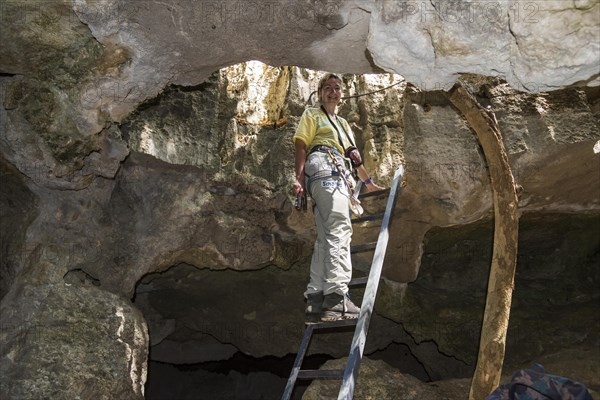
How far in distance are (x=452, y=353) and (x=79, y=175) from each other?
Answer: 13.7ft

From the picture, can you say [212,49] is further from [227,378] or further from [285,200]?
[227,378]

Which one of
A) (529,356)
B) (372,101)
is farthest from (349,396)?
(529,356)

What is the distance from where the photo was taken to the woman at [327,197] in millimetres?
3955

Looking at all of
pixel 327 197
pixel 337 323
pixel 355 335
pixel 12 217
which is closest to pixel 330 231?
pixel 327 197

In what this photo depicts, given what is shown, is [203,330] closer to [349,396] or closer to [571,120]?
[349,396]

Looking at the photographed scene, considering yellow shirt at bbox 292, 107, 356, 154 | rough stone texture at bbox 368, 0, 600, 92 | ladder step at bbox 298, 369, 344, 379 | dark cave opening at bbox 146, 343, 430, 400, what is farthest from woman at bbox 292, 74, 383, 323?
dark cave opening at bbox 146, 343, 430, 400

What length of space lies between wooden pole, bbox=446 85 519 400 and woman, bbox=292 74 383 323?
0.88 metres

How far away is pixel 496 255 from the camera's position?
4125 mm

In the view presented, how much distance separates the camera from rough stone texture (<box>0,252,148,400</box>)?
4.19m

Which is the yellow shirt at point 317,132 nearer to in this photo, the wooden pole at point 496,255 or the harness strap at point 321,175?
the harness strap at point 321,175

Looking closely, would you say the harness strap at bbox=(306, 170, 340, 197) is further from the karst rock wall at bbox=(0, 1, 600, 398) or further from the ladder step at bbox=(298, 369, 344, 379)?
the ladder step at bbox=(298, 369, 344, 379)

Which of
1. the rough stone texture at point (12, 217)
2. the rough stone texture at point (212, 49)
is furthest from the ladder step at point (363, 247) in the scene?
the rough stone texture at point (12, 217)

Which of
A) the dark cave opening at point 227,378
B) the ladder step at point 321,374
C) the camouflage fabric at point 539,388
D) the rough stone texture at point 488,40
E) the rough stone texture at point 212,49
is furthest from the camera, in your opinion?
the dark cave opening at point 227,378

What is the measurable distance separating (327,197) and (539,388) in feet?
7.82
